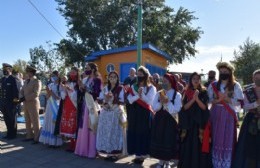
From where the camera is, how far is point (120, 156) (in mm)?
Result: 7555

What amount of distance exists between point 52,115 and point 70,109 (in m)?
0.80

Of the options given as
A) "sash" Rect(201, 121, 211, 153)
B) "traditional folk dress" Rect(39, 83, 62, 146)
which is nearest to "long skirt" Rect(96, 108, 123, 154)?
"traditional folk dress" Rect(39, 83, 62, 146)

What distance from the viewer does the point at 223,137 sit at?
5691 mm

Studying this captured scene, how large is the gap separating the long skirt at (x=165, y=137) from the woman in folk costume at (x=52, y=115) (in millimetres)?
3307

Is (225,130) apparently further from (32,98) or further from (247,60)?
(247,60)

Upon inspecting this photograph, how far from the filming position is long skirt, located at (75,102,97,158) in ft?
24.7

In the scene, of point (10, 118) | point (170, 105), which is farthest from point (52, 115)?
point (170, 105)

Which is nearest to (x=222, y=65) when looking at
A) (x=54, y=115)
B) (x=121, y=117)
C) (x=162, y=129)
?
(x=162, y=129)

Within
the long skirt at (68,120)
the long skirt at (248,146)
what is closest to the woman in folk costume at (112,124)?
the long skirt at (68,120)

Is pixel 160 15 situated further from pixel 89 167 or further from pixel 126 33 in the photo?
pixel 89 167

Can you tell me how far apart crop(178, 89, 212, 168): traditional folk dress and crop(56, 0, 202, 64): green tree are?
25610 mm

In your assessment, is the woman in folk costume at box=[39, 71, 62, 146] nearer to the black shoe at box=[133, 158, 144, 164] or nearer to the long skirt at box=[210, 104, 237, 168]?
the black shoe at box=[133, 158, 144, 164]

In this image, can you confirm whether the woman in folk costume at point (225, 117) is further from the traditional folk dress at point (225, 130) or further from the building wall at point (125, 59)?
the building wall at point (125, 59)

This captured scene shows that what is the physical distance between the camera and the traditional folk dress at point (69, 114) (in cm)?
804
